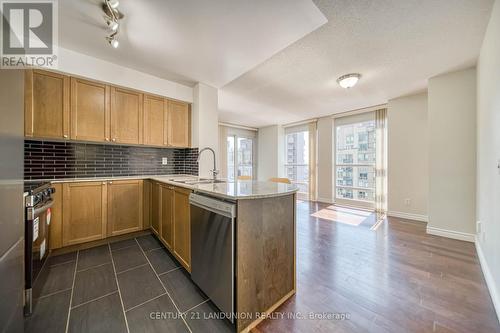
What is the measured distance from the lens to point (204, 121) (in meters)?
3.17

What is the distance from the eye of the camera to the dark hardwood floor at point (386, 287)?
4.23 feet

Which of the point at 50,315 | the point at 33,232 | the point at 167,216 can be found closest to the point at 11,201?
the point at 33,232

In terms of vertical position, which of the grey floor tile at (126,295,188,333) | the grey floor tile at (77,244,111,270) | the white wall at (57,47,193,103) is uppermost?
the white wall at (57,47,193,103)

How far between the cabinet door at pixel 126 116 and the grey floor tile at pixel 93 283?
5.36 feet


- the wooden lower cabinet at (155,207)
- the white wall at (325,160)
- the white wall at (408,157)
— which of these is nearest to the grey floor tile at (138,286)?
the wooden lower cabinet at (155,207)

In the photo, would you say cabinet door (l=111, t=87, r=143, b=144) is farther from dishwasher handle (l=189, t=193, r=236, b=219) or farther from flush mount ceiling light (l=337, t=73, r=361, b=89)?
flush mount ceiling light (l=337, t=73, r=361, b=89)

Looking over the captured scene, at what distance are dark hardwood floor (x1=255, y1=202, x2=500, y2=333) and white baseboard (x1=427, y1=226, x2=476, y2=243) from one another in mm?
130

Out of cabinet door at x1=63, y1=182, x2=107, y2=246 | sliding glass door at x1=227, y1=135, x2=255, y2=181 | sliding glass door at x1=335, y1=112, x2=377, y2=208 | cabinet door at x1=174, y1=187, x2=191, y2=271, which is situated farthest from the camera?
sliding glass door at x1=227, y1=135, x2=255, y2=181

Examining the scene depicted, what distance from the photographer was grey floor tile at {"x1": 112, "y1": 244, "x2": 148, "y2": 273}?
1.99 meters

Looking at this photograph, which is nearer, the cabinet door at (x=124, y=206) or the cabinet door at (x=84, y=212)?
the cabinet door at (x=84, y=212)

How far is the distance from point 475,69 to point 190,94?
13.9 ft

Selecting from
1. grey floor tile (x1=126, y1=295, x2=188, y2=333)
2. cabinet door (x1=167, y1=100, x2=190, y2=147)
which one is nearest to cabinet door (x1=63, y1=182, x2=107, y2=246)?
cabinet door (x1=167, y1=100, x2=190, y2=147)

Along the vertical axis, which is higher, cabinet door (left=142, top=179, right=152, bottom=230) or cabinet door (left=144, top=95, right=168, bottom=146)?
cabinet door (left=144, top=95, right=168, bottom=146)

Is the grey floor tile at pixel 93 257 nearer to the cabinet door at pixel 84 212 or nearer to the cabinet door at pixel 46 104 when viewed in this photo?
the cabinet door at pixel 84 212
